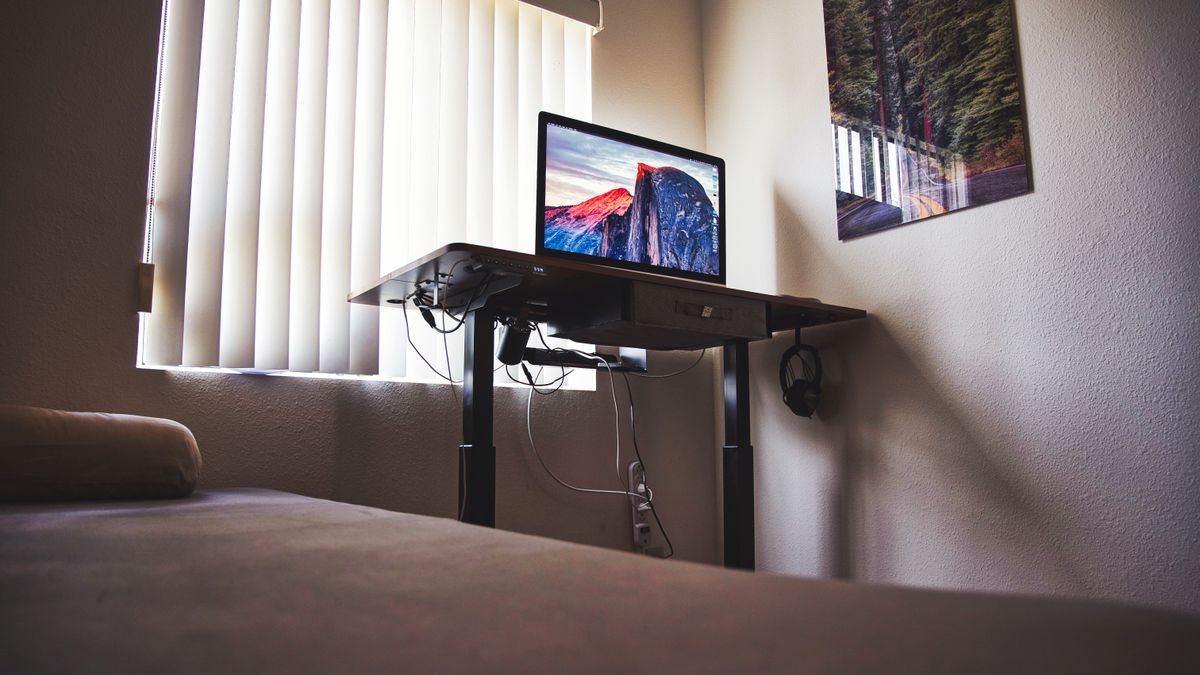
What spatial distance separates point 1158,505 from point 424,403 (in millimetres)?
1748

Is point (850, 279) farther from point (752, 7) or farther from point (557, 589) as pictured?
point (557, 589)

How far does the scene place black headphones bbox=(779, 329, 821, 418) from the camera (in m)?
2.24

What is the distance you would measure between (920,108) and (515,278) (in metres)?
1.26

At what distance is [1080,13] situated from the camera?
1.78m

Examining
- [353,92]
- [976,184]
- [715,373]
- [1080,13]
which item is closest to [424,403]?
[353,92]

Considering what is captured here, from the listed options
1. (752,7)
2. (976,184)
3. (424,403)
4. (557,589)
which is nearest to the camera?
(557,589)

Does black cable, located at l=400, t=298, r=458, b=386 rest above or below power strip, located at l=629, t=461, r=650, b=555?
above

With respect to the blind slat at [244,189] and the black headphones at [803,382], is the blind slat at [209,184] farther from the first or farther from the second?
the black headphones at [803,382]

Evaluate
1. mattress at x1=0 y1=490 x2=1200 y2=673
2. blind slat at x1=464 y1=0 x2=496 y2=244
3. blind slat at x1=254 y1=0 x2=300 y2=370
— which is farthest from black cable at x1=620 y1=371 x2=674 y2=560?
mattress at x1=0 y1=490 x2=1200 y2=673

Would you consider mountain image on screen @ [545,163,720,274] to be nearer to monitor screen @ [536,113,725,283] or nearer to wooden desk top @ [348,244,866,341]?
monitor screen @ [536,113,725,283]

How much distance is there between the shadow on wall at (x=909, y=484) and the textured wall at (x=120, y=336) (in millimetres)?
877

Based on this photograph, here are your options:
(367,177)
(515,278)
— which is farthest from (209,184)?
(515,278)

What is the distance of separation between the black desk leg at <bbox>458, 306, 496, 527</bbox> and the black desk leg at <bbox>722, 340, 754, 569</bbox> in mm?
754

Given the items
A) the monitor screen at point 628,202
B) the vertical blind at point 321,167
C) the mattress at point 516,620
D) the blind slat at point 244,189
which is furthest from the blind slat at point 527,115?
the mattress at point 516,620
